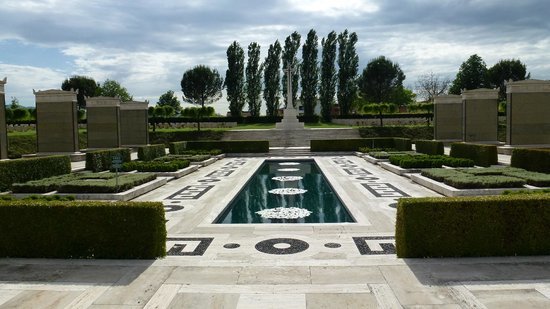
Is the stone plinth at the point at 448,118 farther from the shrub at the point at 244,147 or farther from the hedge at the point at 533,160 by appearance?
the hedge at the point at 533,160

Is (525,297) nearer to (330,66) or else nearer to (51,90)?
(51,90)

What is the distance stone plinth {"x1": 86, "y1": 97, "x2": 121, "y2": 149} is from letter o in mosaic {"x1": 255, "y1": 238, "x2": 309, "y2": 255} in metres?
27.0

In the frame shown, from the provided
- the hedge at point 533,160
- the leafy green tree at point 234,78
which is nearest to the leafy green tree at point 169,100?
the leafy green tree at point 234,78

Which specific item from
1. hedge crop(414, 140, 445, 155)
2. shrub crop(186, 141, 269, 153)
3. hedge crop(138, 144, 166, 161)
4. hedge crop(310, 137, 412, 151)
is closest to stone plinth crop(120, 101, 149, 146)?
shrub crop(186, 141, 269, 153)

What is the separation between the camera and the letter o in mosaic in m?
8.77

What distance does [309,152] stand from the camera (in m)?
35.0

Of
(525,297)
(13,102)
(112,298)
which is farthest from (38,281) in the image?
(13,102)

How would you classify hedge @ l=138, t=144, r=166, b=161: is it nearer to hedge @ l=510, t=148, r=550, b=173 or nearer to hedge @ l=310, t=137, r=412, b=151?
hedge @ l=310, t=137, r=412, b=151

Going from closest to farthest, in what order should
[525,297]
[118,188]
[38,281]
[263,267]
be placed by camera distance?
1. [525,297]
2. [38,281]
3. [263,267]
4. [118,188]

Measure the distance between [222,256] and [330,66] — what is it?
59339 millimetres

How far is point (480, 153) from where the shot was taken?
72.4ft

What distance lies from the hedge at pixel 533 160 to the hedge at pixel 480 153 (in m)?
1.67

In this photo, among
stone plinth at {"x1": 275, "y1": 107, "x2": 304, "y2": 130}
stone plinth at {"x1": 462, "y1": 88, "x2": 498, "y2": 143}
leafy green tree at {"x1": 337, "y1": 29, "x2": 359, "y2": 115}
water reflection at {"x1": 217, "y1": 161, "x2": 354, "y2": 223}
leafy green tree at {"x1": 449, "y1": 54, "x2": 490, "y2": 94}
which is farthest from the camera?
leafy green tree at {"x1": 449, "y1": 54, "x2": 490, "y2": 94}

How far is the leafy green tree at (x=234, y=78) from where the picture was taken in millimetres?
66625
